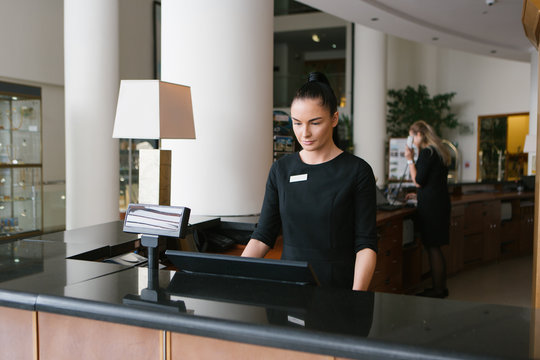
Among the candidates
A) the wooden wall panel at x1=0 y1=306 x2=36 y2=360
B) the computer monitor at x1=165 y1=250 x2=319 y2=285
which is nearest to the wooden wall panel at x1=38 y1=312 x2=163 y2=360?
the wooden wall panel at x1=0 y1=306 x2=36 y2=360

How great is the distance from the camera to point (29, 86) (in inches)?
310

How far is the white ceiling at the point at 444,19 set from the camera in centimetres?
677

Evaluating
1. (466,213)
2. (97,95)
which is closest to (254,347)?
(97,95)

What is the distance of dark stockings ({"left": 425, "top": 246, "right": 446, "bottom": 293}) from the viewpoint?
5223 millimetres

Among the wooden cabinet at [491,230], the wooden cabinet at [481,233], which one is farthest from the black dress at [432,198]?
the wooden cabinet at [491,230]

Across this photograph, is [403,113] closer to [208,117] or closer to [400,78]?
[400,78]

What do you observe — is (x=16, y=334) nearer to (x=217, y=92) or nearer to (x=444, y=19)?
(x=217, y=92)

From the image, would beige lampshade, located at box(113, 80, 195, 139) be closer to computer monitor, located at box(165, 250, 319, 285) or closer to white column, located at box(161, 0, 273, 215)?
white column, located at box(161, 0, 273, 215)

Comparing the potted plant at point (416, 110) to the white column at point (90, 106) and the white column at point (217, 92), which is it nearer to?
the white column at point (90, 106)

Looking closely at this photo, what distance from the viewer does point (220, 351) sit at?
1331 mm

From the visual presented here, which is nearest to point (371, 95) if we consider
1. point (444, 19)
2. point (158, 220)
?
point (444, 19)

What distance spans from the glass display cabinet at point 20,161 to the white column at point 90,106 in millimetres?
1664

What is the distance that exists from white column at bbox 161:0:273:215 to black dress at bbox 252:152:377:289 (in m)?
1.78

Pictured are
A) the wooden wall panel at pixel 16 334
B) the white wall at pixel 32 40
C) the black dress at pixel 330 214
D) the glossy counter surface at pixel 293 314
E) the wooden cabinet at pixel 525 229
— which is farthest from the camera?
the wooden cabinet at pixel 525 229
